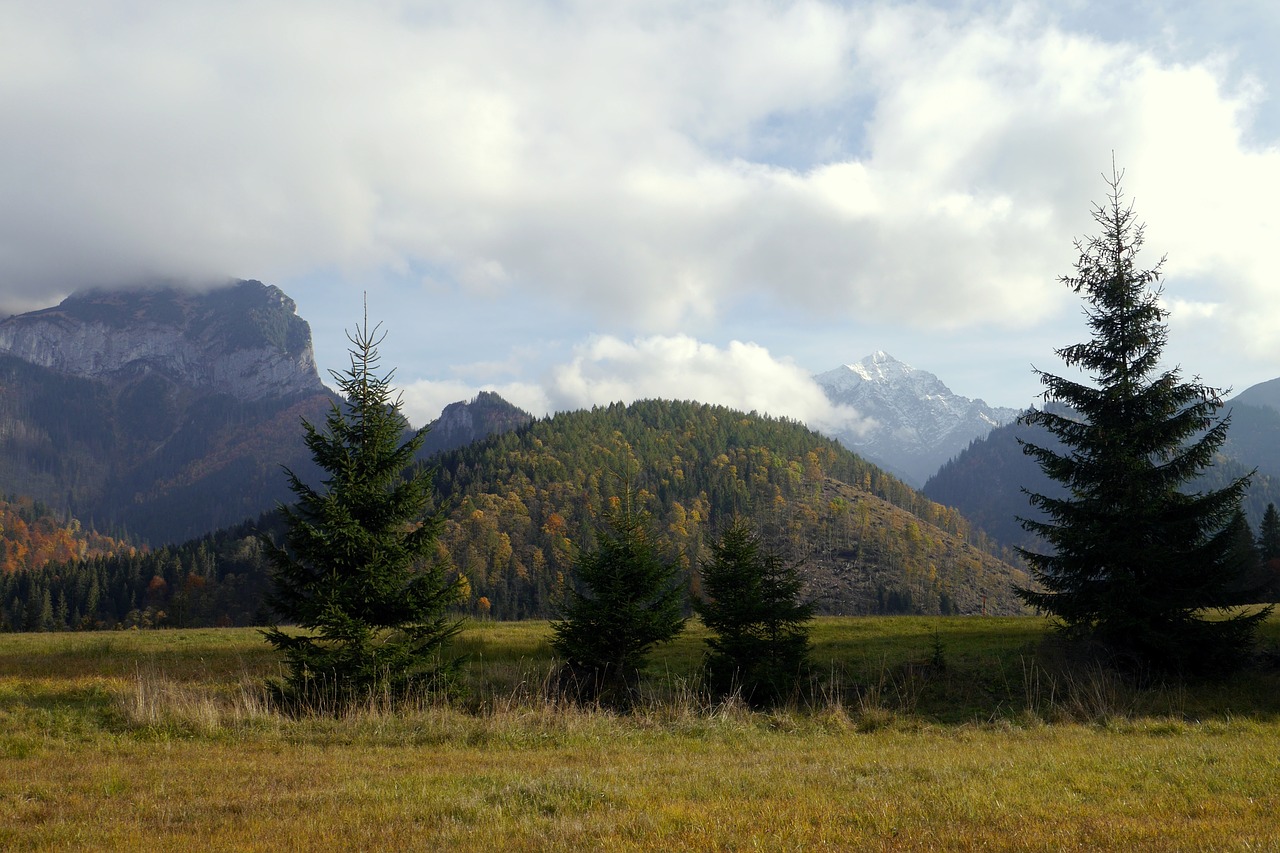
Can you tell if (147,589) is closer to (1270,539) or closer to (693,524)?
(693,524)

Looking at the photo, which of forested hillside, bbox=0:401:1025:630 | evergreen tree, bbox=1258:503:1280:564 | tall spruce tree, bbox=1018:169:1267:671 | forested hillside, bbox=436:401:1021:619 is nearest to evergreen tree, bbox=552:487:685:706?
tall spruce tree, bbox=1018:169:1267:671

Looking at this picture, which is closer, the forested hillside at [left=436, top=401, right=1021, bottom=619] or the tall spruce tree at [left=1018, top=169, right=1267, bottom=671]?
the tall spruce tree at [left=1018, top=169, right=1267, bottom=671]

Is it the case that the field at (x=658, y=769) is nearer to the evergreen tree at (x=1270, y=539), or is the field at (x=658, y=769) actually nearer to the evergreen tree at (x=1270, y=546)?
the evergreen tree at (x=1270, y=546)

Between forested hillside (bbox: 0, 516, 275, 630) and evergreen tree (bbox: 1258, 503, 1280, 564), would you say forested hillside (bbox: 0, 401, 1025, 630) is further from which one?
evergreen tree (bbox: 1258, 503, 1280, 564)

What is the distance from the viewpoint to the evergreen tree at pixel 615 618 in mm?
19281

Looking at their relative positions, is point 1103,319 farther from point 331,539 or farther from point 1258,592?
point 331,539

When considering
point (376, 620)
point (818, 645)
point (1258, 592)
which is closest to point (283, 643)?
point (376, 620)

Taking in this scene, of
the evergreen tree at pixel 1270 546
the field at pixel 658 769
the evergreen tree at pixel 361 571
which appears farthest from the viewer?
the evergreen tree at pixel 1270 546

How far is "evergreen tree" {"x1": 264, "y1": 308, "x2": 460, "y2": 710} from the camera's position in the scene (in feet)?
50.4

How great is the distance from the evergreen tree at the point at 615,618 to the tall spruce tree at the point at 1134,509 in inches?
429

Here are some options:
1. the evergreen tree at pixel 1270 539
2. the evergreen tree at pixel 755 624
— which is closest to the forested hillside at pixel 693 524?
the evergreen tree at pixel 1270 539

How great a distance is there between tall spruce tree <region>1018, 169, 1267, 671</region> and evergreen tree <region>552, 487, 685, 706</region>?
10898 millimetres

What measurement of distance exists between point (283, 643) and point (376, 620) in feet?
6.60

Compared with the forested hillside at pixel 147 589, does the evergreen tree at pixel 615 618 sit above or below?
above
